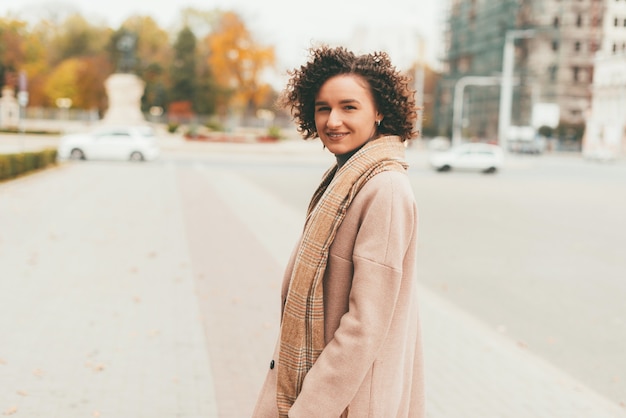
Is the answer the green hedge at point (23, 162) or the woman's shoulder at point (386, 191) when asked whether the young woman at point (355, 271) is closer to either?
the woman's shoulder at point (386, 191)

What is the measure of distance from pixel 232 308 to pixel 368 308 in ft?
16.0

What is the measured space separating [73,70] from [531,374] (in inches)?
3116

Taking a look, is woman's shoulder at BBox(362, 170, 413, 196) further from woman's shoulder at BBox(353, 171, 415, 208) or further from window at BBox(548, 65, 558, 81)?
window at BBox(548, 65, 558, 81)

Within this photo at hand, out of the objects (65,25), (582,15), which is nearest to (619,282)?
(582,15)

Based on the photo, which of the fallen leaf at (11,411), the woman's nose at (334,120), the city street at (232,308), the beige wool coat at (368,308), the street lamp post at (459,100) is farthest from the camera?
the street lamp post at (459,100)

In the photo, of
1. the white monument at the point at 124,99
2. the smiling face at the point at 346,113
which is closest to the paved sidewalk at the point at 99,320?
the smiling face at the point at 346,113

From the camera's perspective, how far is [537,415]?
429 cm

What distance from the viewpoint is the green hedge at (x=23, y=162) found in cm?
1877

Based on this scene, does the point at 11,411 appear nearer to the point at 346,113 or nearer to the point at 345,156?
the point at 345,156

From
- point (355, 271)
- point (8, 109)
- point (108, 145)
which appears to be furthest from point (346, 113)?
point (8, 109)

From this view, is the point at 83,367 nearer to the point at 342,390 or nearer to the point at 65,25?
the point at 342,390

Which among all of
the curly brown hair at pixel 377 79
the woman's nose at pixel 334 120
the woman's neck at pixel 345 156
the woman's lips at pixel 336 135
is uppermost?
the curly brown hair at pixel 377 79

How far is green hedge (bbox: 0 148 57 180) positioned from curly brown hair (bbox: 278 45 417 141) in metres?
18.0

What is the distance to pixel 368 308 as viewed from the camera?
1.95m
